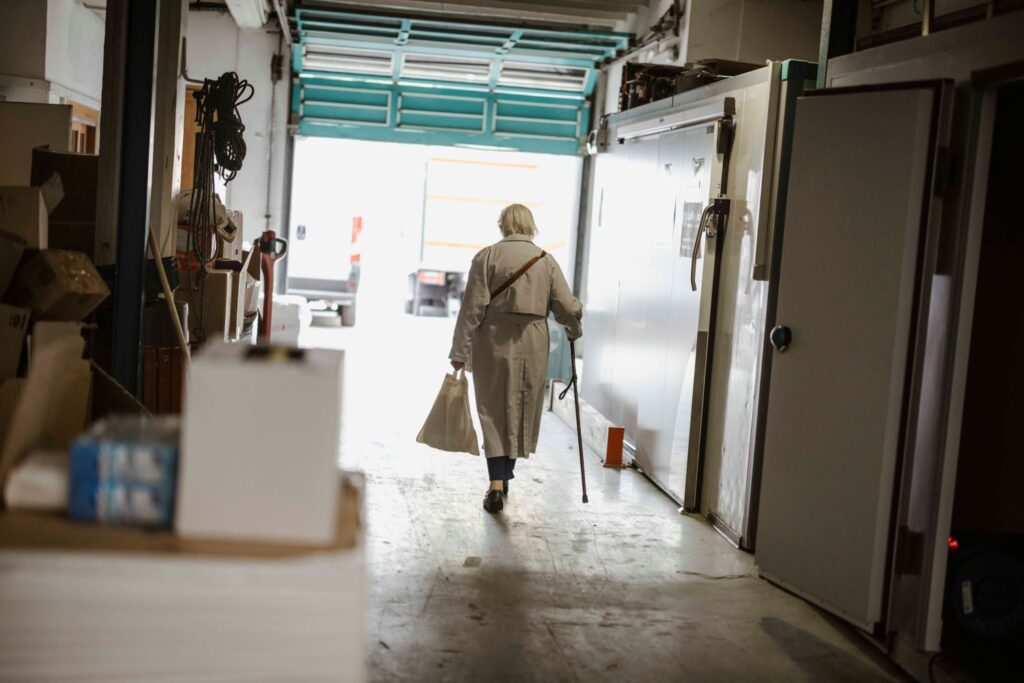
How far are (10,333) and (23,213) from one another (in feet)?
2.01

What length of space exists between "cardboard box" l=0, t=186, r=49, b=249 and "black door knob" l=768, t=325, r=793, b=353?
3.04 m

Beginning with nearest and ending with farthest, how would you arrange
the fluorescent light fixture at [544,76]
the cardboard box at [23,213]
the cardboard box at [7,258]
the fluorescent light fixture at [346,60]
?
1. the cardboard box at [7,258]
2. the cardboard box at [23,213]
3. the fluorescent light fixture at [346,60]
4. the fluorescent light fixture at [544,76]

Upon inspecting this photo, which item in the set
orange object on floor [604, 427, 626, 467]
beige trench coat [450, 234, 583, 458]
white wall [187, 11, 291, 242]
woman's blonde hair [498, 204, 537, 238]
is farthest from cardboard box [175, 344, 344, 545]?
white wall [187, 11, 291, 242]

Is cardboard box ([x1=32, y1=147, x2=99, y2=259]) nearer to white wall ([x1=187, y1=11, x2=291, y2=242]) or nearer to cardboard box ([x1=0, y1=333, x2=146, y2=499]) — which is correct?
cardboard box ([x1=0, y1=333, x2=146, y2=499])

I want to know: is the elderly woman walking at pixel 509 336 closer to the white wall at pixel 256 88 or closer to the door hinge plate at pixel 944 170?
the door hinge plate at pixel 944 170

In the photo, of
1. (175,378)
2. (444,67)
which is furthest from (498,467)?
(444,67)

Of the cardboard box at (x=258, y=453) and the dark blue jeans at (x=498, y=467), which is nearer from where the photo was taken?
the cardboard box at (x=258, y=453)

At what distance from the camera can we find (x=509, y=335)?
5.41 m

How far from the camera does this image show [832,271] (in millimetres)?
3936

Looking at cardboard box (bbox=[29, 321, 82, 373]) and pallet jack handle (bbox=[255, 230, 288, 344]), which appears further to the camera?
pallet jack handle (bbox=[255, 230, 288, 344])

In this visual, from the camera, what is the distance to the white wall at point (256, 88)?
11.6 metres

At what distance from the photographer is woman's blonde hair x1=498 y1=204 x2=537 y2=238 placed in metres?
5.55

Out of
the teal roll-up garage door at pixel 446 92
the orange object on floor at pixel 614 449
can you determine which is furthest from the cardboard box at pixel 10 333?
the teal roll-up garage door at pixel 446 92

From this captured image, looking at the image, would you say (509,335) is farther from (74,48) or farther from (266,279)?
(74,48)
